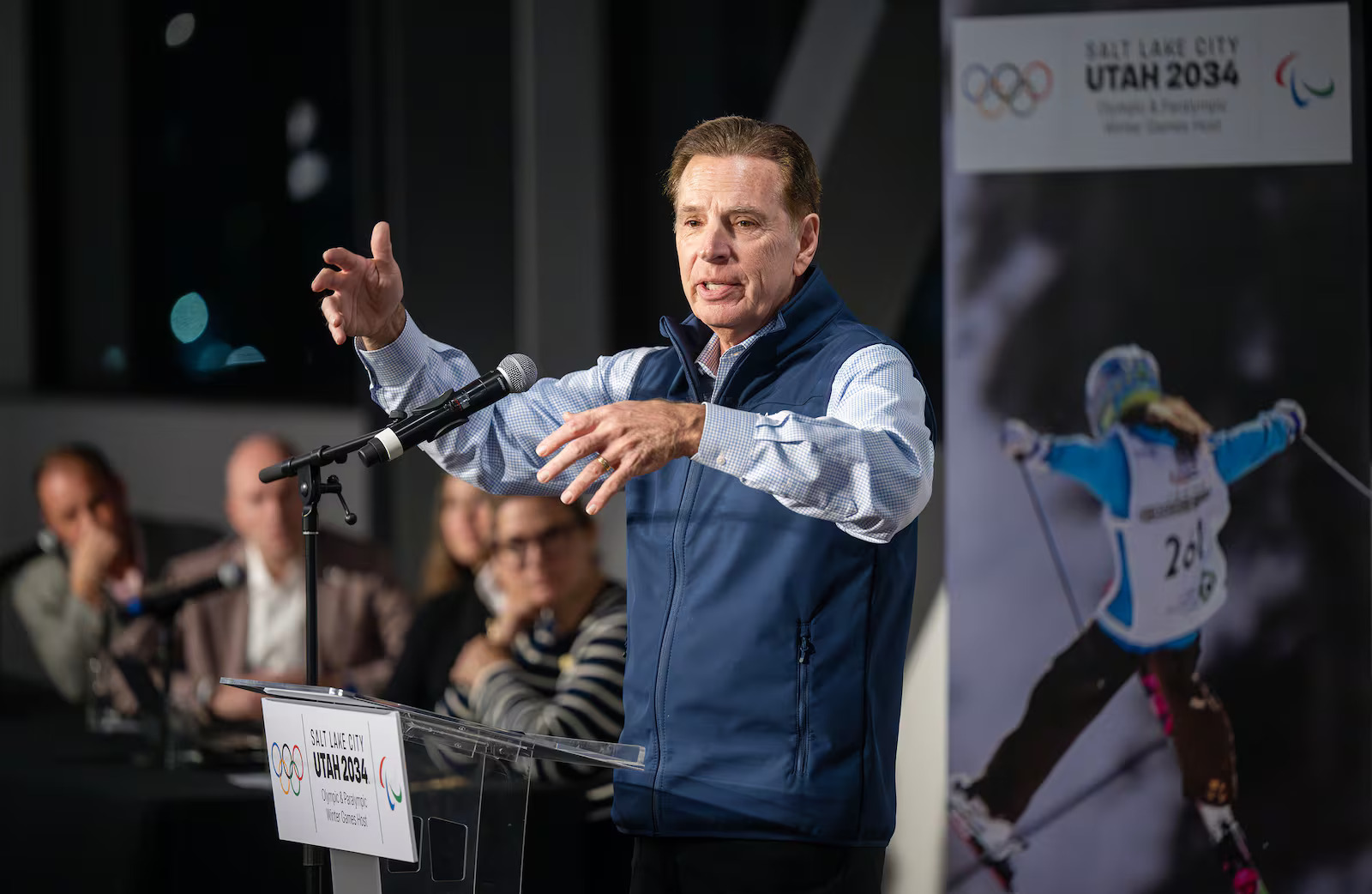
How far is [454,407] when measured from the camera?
69.1 inches

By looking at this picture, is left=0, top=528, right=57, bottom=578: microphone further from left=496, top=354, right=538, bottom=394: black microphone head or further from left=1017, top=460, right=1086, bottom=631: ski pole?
left=496, top=354, right=538, bottom=394: black microphone head

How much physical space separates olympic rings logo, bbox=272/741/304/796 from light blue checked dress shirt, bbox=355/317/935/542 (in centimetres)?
44

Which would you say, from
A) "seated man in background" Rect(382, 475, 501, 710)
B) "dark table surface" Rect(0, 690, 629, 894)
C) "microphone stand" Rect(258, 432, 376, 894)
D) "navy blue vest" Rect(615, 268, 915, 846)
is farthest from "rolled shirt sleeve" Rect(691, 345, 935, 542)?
"seated man in background" Rect(382, 475, 501, 710)

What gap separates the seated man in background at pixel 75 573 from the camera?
4.41 metres

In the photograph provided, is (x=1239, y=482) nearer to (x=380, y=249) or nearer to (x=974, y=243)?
(x=974, y=243)

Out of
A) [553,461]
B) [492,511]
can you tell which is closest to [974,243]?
[492,511]

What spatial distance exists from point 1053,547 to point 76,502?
3072mm

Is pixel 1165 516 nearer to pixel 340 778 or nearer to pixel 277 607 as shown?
pixel 340 778

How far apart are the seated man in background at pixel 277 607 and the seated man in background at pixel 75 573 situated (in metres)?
0.30

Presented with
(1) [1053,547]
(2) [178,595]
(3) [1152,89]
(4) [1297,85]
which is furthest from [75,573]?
(4) [1297,85]

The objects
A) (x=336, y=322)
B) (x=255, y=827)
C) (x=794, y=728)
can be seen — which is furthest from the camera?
(x=255, y=827)

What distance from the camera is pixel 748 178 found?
1.84m

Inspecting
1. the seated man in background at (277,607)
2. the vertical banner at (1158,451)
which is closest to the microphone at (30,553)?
the seated man in background at (277,607)

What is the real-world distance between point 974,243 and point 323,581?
6.79 feet
